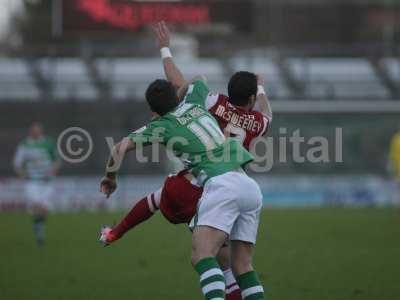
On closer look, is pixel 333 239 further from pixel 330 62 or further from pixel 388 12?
pixel 388 12

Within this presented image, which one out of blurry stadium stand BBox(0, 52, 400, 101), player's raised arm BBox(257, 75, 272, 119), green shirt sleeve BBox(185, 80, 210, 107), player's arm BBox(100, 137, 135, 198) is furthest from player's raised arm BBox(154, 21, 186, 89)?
blurry stadium stand BBox(0, 52, 400, 101)

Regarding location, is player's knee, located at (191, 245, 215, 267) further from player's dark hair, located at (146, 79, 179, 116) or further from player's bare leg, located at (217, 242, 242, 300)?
player's dark hair, located at (146, 79, 179, 116)

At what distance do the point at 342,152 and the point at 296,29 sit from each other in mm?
24046

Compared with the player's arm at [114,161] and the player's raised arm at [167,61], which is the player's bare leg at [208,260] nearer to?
the player's arm at [114,161]

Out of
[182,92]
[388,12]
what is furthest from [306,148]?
[388,12]

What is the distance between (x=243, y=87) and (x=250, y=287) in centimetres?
164

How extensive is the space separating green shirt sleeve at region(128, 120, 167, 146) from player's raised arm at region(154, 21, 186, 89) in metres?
0.74

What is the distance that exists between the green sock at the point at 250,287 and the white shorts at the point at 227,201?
424mm

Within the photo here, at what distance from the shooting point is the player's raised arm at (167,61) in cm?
814

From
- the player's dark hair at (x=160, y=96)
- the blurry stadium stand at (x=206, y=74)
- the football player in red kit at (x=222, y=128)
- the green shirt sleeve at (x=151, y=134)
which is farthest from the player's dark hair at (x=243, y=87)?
the blurry stadium stand at (x=206, y=74)

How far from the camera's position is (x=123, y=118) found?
31.7 m

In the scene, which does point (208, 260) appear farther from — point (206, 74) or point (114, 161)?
point (206, 74)

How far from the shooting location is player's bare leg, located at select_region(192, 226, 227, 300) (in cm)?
718

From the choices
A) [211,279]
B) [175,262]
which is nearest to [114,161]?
[211,279]
